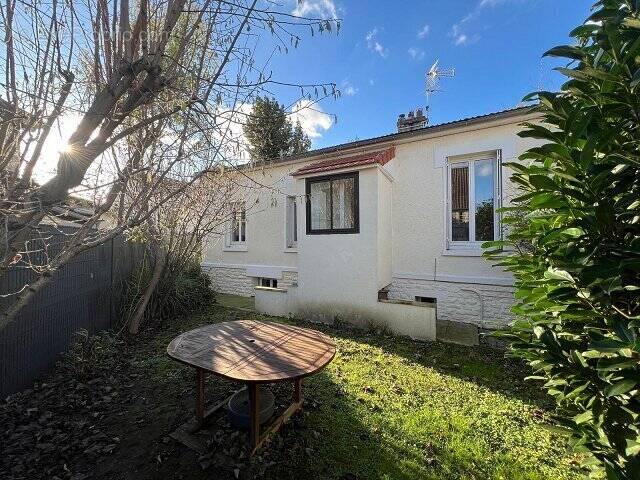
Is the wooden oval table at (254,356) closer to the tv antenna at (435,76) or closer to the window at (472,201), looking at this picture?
the window at (472,201)

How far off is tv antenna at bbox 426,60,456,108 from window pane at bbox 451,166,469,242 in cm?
418

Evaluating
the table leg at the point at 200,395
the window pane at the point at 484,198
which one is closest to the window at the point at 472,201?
the window pane at the point at 484,198

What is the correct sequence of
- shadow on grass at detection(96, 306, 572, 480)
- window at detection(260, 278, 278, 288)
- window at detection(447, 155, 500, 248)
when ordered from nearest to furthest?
shadow on grass at detection(96, 306, 572, 480) < window at detection(447, 155, 500, 248) < window at detection(260, 278, 278, 288)

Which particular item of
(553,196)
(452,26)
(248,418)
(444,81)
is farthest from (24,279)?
(444,81)

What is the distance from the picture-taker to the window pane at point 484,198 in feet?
23.0

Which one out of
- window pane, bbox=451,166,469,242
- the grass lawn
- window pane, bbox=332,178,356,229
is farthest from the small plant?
window pane, bbox=451,166,469,242

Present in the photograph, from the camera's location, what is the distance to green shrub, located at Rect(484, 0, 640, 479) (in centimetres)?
144

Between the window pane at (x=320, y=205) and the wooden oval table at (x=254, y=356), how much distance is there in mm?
4258

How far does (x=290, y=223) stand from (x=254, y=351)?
23.7 feet

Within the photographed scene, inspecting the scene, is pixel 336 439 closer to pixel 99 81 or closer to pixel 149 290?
pixel 99 81

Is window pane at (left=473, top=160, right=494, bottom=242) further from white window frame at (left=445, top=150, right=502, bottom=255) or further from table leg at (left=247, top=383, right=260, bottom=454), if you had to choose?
table leg at (left=247, top=383, right=260, bottom=454)

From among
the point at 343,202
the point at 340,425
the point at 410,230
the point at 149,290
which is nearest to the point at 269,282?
the point at 149,290

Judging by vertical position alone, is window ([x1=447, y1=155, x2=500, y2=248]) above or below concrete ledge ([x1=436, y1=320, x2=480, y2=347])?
above

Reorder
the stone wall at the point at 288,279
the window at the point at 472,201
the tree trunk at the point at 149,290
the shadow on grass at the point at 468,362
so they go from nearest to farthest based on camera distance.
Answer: the shadow on grass at the point at 468,362
the tree trunk at the point at 149,290
the window at the point at 472,201
the stone wall at the point at 288,279
